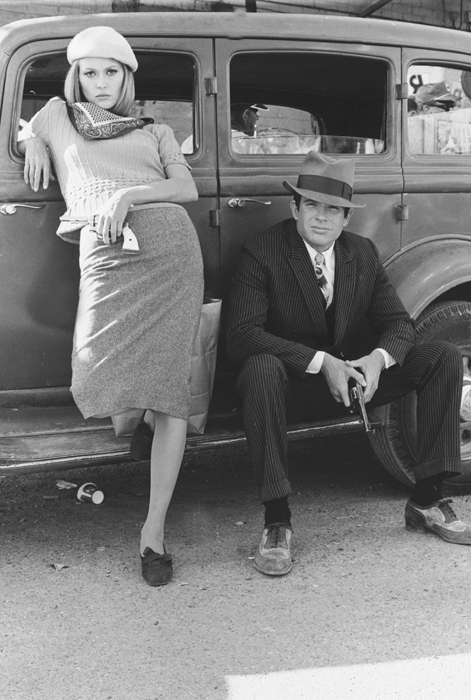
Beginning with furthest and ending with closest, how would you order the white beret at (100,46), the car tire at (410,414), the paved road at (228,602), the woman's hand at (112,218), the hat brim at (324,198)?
the car tire at (410,414), the hat brim at (324,198), the white beret at (100,46), the woman's hand at (112,218), the paved road at (228,602)

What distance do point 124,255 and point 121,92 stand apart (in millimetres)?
685

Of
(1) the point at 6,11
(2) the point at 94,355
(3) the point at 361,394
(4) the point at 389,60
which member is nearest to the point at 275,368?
(3) the point at 361,394

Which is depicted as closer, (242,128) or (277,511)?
(277,511)

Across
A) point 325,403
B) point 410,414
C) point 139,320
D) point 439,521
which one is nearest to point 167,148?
point 139,320

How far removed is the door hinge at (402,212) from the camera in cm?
399

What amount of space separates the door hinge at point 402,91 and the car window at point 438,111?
0.11 feet

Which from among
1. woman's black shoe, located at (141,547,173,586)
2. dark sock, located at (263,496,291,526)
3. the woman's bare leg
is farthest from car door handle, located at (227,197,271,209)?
woman's black shoe, located at (141,547,173,586)

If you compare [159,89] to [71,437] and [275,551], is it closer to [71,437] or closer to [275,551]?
[71,437]

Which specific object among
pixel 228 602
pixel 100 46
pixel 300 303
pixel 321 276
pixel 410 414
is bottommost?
pixel 228 602

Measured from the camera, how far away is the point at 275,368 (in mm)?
3369

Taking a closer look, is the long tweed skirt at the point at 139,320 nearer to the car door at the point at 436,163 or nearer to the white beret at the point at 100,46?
the white beret at the point at 100,46

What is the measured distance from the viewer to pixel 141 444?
335 cm

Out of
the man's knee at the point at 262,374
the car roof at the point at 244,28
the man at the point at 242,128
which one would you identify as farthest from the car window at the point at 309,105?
the man's knee at the point at 262,374

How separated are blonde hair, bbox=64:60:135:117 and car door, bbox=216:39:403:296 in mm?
456
